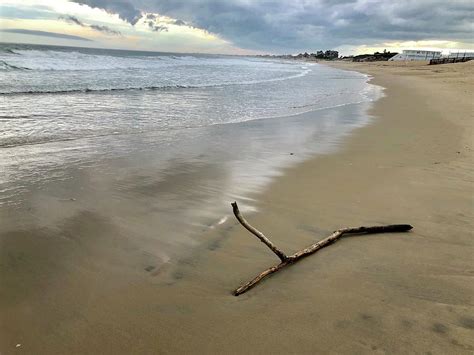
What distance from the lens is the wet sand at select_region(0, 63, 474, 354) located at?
2275 mm

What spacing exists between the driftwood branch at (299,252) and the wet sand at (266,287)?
0.07 m

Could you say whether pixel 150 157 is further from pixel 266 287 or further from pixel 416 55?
pixel 416 55

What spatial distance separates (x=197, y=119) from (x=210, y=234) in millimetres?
7461

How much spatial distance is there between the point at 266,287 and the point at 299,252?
516 millimetres

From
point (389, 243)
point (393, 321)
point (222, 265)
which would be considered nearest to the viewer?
point (393, 321)

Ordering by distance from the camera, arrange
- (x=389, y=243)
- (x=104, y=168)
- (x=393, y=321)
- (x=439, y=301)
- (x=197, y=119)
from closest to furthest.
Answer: (x=393, y=321) < (x=439, y=301) < (x=389, y=243) < (x=104, y=168) < (x=197, y=119)

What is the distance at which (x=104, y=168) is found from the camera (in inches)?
223

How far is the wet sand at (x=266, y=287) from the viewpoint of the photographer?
228 cm

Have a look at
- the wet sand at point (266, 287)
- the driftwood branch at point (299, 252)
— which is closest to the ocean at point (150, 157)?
the wet sand at point (266, 287)

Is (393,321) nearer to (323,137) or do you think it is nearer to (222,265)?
(222,265)

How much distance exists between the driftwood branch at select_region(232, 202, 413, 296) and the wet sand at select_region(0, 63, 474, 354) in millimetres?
67

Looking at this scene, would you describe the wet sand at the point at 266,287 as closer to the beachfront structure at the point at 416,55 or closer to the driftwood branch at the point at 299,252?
the driftwood branch at the point at 299,252

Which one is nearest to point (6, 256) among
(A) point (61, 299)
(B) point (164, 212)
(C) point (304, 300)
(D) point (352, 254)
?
(A) point (61, 299)

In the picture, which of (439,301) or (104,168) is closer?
(439,301)
